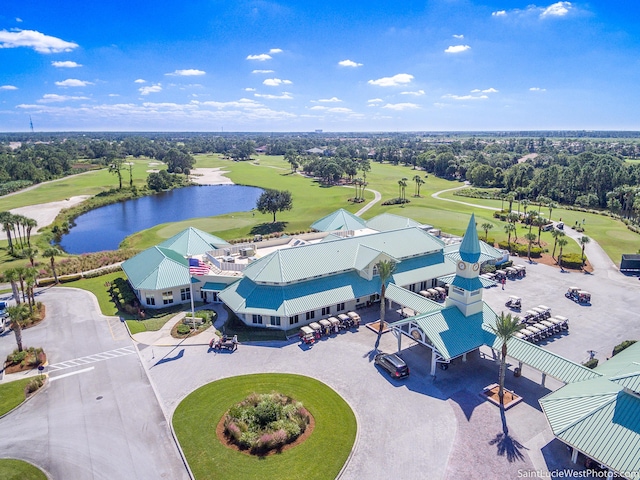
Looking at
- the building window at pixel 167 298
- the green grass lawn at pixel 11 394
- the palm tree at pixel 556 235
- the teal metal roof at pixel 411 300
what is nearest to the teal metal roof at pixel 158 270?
the building window at pixel 167 298

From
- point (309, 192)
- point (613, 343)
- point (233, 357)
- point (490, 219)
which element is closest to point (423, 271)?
point (613, 343)

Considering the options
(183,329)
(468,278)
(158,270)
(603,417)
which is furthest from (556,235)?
(158,270)

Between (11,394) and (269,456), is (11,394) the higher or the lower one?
the higher one

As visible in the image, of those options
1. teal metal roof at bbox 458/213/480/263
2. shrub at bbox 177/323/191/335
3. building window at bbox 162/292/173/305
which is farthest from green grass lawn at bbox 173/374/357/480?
building window at bbox 162/292/173/305

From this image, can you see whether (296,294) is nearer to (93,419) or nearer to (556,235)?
(93,419)

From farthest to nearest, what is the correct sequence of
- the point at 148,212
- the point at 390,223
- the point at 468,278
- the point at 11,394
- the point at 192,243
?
the point at 148,212, the point at 390,223, the point at 192,243, the point at 468,278, the point at 11,394

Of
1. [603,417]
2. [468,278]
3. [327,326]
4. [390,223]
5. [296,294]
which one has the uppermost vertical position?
[468,278]

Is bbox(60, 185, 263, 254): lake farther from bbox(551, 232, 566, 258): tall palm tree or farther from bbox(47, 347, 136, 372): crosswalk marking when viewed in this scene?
bbox(551, 232, 566, 258): tall palm tree

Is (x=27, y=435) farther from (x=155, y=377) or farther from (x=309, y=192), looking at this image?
(x=309, y=192)
